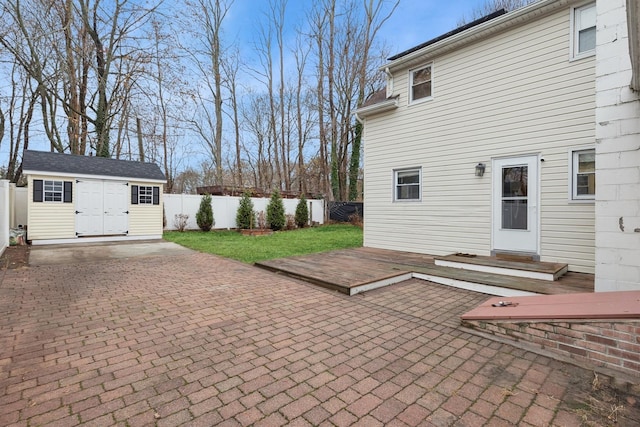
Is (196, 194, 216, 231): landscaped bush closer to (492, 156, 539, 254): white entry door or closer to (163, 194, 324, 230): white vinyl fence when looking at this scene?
(163, 194, 324, 230): white vinyl fence

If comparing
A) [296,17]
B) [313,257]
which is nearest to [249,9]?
[296,17]

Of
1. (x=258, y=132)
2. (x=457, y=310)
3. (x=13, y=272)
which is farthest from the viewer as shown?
(x=258, y=132)

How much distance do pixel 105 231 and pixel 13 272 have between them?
525cm

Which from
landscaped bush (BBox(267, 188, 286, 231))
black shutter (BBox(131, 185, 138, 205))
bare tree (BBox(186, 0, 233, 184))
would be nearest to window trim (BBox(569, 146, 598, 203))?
landscaped bush (BBox(267, 188, 286, 231))

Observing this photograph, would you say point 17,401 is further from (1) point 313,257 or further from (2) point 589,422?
(1) point 313,257

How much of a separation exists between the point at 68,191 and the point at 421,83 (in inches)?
442

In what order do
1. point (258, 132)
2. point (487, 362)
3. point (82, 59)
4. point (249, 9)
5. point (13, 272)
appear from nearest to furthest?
point (487, 362) → point (13, 272) → point (82, 59) → point (249, 9) → point (258, 132)

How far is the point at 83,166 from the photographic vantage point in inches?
416

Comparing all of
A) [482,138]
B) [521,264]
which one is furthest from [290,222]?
[521,264]

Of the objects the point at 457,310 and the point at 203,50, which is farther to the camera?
the point at 203,50

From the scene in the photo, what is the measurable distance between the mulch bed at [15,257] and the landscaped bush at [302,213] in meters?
10.4

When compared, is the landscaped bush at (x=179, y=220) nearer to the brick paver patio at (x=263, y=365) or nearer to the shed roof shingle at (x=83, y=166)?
the shed roof shingle at (x=83, y=166)

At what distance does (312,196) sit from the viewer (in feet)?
61.5

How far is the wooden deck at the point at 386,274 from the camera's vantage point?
183 inches
